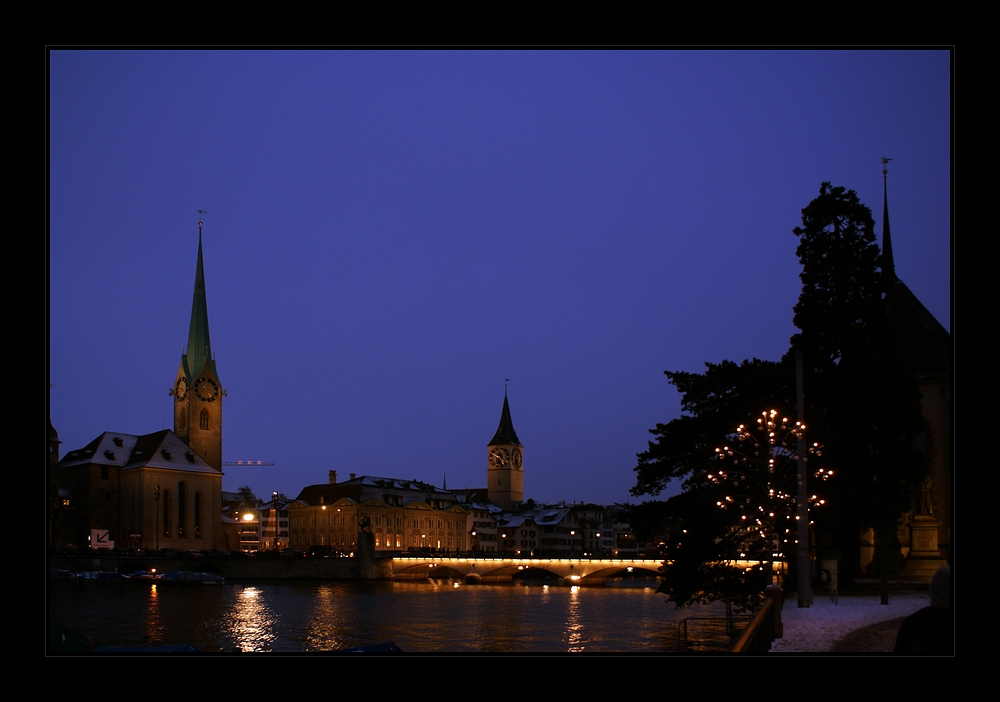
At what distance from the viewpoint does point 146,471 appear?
97688mm

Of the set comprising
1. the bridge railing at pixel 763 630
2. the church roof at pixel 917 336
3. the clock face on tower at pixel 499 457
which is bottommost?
the clock face on tower at pixel 499 457

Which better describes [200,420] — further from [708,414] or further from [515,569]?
[708,414]

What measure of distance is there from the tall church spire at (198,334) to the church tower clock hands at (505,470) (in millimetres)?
78644

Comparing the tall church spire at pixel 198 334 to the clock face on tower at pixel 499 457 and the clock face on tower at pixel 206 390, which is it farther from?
the clock face on tower at pixel 499 457

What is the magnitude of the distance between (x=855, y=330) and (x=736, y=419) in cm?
614

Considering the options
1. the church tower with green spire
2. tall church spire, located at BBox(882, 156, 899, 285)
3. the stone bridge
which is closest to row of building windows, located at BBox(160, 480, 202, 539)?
the church tower with green spire

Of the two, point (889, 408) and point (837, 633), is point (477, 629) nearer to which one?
point (889, 408)

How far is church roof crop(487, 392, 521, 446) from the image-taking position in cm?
18725

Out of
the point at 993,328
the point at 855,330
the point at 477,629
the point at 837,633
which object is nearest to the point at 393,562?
the point at 477,629

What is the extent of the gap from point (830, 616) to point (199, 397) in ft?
326

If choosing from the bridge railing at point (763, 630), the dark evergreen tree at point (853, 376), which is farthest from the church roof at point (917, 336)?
the bridge railing at point (763, 630)

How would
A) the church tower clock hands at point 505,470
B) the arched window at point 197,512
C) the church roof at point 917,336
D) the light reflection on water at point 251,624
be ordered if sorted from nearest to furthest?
the light reflection on water at point 251,624 → the church roof at point 917,336 → the arched window at point 197,512 → the church tower clock hands at point 505,470

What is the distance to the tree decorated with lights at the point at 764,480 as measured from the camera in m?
28.7

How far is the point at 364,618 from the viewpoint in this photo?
176 feet
